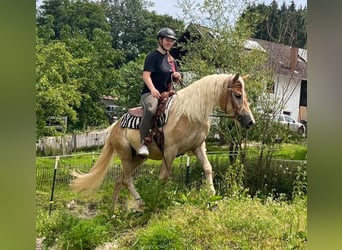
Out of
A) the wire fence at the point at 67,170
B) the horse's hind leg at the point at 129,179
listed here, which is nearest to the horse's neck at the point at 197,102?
the wire fence at the point at 67,170

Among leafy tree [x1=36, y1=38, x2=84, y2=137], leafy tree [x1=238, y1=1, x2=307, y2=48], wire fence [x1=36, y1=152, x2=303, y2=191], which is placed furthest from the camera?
leafy tree [x1=238, y1=1, x2=307, y2=48]

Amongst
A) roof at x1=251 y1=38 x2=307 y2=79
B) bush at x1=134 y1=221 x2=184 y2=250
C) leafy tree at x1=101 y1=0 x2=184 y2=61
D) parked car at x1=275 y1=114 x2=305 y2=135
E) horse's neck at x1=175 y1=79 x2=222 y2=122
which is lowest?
bush at x1=134 y1=221 x2=184 y2=250

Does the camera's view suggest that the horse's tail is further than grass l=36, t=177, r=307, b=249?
Yes

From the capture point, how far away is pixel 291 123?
253cm

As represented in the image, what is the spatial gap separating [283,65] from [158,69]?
2.15 feet

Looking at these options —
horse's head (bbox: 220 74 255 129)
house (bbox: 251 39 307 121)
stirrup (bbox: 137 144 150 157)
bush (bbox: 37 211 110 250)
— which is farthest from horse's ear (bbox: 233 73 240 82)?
bush (bbox: 37 211 110 250)

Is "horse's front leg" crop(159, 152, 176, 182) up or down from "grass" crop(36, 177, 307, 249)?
up

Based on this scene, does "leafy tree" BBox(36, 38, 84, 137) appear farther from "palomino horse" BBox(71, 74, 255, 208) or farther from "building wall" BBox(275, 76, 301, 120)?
"building wall" BBox(275, 76, 301, 120)

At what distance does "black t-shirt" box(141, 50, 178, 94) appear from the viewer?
8.02 feet

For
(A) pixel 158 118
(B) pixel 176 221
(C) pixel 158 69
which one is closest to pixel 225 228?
(B) pixel 176 221

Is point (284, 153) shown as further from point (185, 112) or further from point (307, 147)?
point (185, 112)

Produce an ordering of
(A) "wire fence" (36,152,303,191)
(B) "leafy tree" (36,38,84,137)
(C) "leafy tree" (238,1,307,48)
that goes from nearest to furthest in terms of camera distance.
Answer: (B) "leafy tree" (36,38,84,137) < (A) "wire fence" (36,152,303,191) < (C) "leafy tree" (238,1,307,48)

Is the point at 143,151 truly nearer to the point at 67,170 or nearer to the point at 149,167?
the point at 149,167
